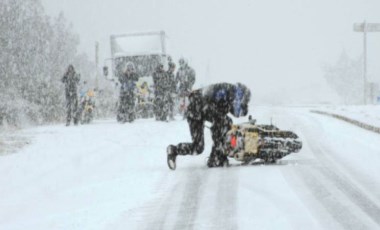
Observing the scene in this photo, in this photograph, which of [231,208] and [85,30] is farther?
[85,30]

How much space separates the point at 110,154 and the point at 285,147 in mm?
4031

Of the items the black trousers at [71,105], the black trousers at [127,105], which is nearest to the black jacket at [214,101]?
the black trousers at [127,105]

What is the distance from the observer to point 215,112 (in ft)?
36.7

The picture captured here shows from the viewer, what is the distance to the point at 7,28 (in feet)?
161

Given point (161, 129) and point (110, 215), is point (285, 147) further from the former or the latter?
point (161, 129)

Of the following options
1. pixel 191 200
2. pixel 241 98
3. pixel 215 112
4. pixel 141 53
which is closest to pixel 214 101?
pixel 215 112

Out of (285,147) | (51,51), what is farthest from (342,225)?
(51,51)

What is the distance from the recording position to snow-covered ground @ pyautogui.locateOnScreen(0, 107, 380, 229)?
293 inches

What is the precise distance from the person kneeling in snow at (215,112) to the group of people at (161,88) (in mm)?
12293

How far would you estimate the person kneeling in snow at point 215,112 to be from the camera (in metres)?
10.9

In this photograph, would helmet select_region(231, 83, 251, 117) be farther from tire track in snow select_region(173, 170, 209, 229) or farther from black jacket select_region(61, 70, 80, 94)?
black jacket select_region(61, 70, 80, 94)

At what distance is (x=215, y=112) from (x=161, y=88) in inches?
507

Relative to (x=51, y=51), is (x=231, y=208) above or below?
below

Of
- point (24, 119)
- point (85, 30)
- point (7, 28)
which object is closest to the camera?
point (24, 119)
